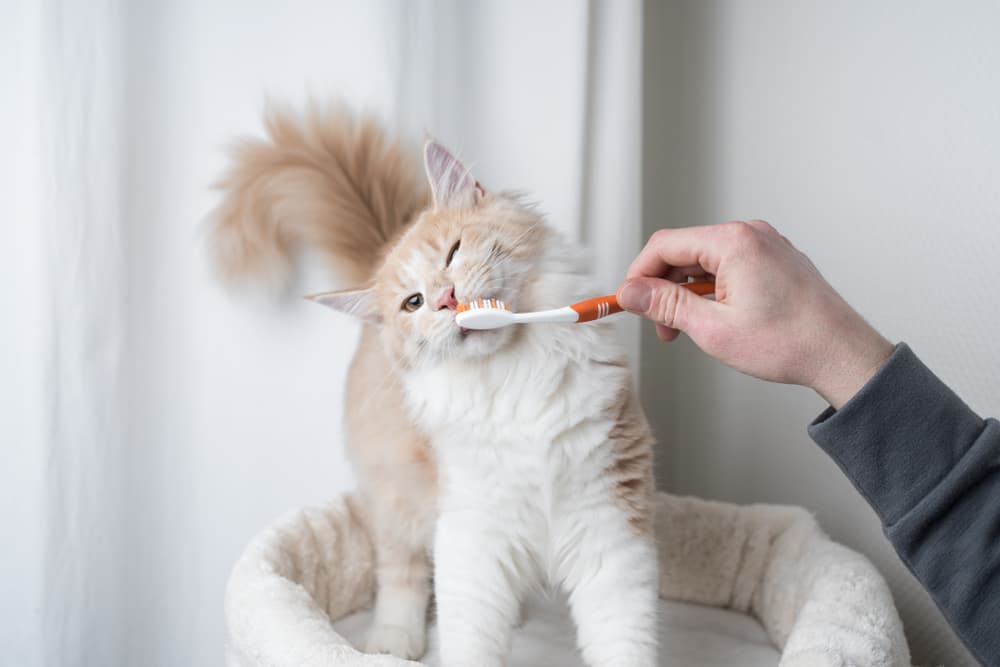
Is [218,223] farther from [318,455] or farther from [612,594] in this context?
[612,594]

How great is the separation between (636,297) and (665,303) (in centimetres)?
3

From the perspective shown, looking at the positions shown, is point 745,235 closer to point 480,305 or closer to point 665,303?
point 665,303

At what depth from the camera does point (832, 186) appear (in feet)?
5.03

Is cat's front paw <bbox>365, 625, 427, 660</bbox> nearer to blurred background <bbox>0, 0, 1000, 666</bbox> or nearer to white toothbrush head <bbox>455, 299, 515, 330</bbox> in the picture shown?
blurred background <bbox>0, 0, 1000, 666</bbox>

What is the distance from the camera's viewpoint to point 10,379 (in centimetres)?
128

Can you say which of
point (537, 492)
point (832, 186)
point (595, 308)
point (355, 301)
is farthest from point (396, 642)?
point (832, 186)

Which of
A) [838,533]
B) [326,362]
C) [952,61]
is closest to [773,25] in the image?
[952,61]

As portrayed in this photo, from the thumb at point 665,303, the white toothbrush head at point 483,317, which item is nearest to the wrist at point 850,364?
the thumb at point 665,303

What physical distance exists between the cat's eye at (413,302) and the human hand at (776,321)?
39 cm

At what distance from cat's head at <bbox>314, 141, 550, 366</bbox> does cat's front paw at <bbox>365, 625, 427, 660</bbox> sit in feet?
1.59

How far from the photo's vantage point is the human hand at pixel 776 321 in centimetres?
81

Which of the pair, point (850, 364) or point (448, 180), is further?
point (448, 180)

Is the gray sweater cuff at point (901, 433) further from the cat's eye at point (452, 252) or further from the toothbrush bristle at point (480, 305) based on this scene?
the cat's eye at point (452, 252)

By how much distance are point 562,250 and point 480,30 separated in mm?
681
